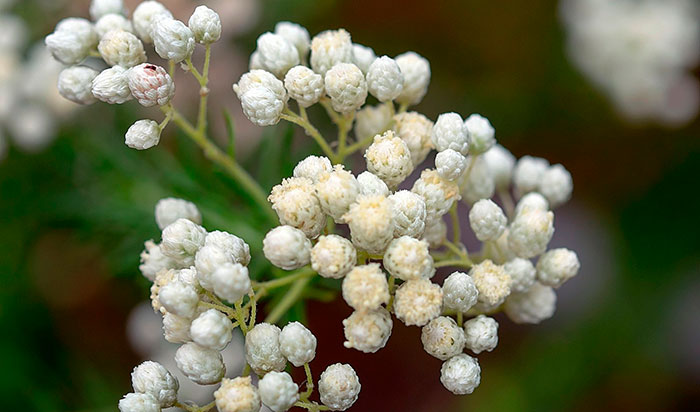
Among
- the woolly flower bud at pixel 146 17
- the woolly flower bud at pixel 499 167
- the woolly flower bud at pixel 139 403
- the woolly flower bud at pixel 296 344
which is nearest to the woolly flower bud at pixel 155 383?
the woolly flower bud at pixel 139 403

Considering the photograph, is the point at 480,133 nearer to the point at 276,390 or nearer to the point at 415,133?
the point at 415,133

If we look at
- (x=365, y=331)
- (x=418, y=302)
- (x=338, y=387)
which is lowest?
(x=338, y=387)

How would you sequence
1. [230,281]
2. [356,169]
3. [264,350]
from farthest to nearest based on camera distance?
[356,169] < [264,350] < [230,281]

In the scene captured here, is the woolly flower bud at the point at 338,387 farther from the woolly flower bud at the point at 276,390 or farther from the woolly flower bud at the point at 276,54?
the woolly flower bud at the point at 276,54

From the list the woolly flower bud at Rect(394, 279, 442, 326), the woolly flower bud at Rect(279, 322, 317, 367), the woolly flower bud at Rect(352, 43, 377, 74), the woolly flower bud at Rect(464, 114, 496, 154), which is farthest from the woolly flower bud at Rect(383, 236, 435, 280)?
the woolly flower bud at Rect(352, 43, 377, 74)

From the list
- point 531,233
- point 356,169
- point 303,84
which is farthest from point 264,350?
point 356,169

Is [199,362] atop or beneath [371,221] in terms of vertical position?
beneath

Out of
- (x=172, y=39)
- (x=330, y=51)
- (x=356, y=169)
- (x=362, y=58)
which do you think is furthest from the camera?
(x=356, y=169)
